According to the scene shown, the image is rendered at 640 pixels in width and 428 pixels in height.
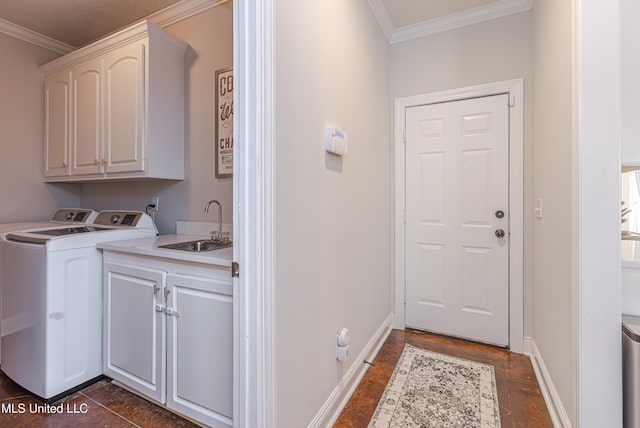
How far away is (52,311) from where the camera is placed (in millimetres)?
1639

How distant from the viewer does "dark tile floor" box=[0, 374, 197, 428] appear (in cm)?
152

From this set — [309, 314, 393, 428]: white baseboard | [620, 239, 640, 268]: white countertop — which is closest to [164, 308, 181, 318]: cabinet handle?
[309, 314, 393, 428]: white baseboard

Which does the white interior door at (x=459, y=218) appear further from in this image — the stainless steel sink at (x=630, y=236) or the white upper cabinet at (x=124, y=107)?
the white upper cabinet at (x=124, y=107)

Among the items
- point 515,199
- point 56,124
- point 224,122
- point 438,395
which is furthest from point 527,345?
point 56,124

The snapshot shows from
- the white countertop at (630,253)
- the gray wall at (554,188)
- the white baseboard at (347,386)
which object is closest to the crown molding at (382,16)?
the gray wall at (554,188)

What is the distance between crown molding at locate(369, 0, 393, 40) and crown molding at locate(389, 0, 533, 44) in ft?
0.37

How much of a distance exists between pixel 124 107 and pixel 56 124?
3.30ft

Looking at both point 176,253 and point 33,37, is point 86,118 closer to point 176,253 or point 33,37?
point 33,37

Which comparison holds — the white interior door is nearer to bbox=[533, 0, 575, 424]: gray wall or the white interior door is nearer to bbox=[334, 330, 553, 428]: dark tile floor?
bbox=[334, 330, 553, 428]: dark tile floor

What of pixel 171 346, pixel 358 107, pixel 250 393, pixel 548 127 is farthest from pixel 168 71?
pixel 548 127

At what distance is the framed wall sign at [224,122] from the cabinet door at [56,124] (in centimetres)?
148

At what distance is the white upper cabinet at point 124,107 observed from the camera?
2.19 m

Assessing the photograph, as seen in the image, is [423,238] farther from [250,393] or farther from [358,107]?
[250,393]

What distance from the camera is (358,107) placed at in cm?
195
